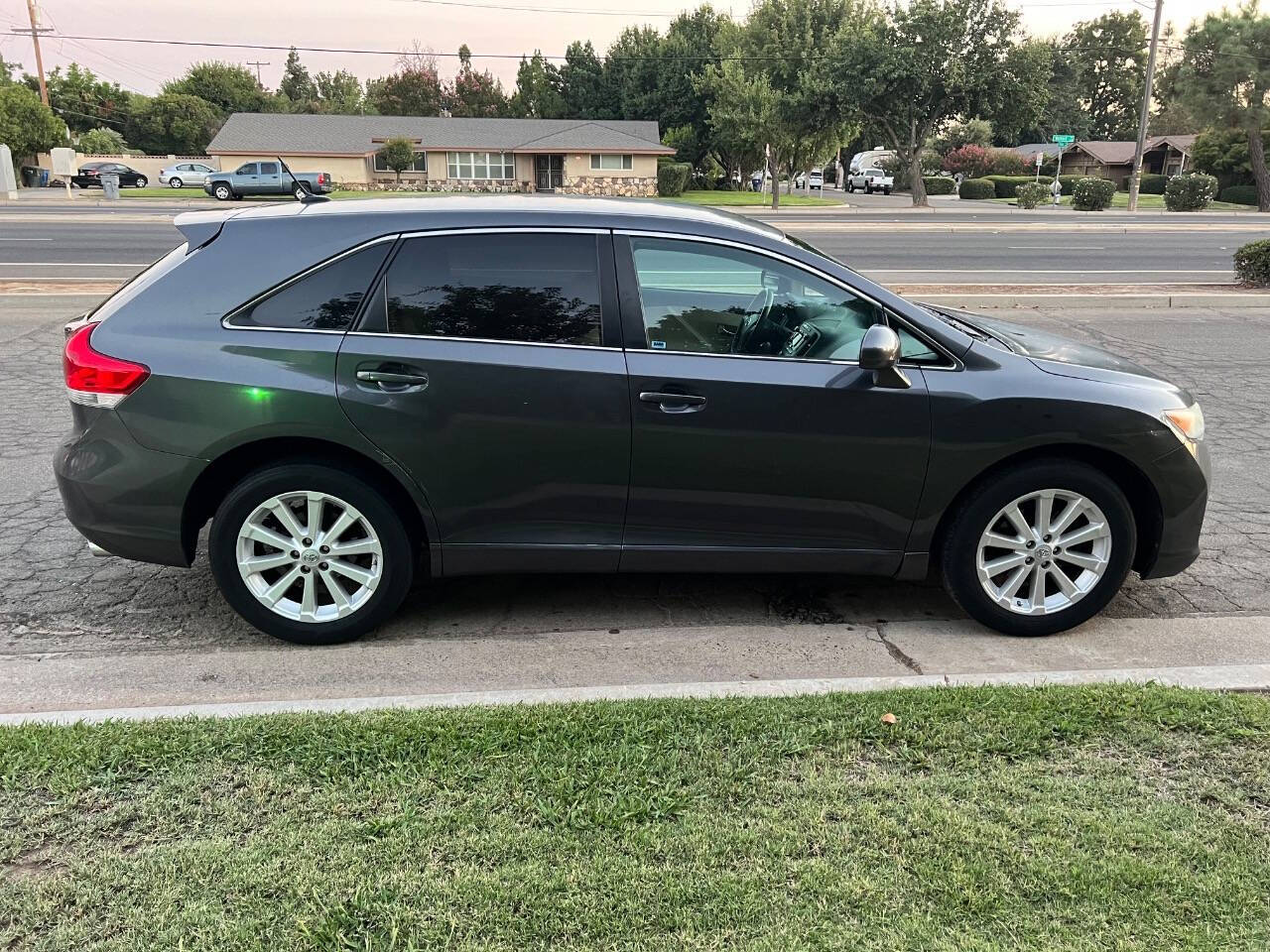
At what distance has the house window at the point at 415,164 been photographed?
56281 mm

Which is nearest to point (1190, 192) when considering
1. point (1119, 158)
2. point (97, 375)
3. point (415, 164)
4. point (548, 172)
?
point (548, 172)

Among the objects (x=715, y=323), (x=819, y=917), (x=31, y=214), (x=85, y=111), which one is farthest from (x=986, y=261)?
(x=85, y=111)

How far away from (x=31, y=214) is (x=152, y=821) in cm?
3255

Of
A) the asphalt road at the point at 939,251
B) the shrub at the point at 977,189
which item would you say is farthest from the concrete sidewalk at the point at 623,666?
the shrub at the point at 977,189

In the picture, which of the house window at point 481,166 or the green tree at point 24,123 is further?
the green tree at point 24,123

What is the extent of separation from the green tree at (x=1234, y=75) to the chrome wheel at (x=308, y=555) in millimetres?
55798

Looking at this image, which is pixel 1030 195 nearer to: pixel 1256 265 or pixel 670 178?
pixel 670 178

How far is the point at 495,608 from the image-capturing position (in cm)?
448

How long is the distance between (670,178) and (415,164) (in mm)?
15296

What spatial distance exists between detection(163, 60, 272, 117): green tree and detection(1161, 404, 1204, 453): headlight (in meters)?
90.1

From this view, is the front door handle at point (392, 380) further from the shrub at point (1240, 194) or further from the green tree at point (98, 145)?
the green tree at point (98, 145)

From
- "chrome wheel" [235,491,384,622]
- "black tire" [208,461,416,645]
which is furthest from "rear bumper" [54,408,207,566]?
"chrome wheel" [235,491,384,622]

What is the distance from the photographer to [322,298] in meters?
3.88

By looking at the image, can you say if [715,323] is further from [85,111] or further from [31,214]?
[85,111]
